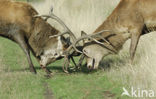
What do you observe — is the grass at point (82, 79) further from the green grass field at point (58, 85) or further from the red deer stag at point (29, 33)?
the red deer stag at point (29, 33)

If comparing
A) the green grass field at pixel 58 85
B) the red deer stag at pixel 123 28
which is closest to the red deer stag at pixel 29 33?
the green grass field at pixel 58 85

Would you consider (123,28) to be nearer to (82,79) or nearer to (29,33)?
(82,79)

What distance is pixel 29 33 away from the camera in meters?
10.1

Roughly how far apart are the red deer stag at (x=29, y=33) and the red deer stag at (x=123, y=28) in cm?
74

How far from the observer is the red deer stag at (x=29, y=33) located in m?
9.91

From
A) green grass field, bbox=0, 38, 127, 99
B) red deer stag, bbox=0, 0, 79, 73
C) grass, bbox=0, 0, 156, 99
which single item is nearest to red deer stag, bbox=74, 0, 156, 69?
grass, bbox=0, 0, 156, 99

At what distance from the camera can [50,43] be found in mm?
10086

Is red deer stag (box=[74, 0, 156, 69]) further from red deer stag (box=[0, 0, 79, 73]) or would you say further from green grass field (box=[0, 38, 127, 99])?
red deer stag (box=[0, 0, 79, 73])

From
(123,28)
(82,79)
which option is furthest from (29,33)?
(123,28)

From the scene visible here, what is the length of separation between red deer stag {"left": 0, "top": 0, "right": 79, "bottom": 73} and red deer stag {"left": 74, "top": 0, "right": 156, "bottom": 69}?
2.44ft

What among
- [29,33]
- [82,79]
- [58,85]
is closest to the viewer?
[58,85]

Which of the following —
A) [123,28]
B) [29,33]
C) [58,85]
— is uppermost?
[123,28]

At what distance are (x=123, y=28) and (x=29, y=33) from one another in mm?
2517

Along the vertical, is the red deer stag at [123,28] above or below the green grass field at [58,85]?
above
